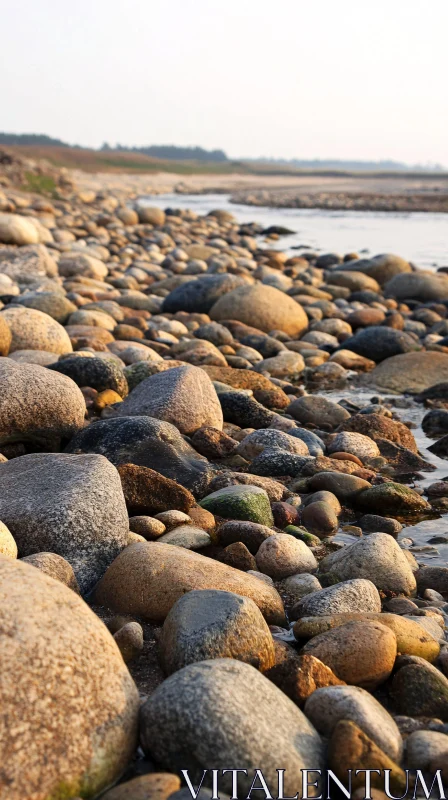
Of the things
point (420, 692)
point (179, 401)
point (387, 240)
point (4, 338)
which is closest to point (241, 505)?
point (179, 401)

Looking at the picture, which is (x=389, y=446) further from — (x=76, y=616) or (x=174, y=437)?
(x=76, y=616)

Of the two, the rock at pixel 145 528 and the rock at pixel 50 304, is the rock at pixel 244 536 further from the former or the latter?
the rock at pixel 50 304

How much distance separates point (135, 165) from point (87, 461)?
8879 centimetres

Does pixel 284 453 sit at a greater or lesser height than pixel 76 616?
lesser

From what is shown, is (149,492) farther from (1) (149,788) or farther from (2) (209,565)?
(1) (149,788)

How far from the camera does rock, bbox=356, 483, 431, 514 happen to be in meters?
4.90

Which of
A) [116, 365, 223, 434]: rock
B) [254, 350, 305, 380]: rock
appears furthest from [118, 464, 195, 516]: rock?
[254, 350, 305, 380]: rock

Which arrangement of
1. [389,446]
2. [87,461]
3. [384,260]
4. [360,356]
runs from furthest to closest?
[384,260] < [360,356] < [389,446] < [87,461]

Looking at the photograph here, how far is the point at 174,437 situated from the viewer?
520 cm

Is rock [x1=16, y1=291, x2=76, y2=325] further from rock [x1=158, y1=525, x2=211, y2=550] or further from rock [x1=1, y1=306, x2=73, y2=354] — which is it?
rock [x1=158, y1=525, x2=211, y2=550]

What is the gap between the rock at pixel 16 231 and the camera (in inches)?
571

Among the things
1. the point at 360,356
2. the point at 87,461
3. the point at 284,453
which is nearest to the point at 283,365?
the point at 360,356

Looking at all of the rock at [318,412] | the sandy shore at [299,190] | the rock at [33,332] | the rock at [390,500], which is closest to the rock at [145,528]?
the rock at [390,500]

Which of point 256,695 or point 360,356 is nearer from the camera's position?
point 256,695
